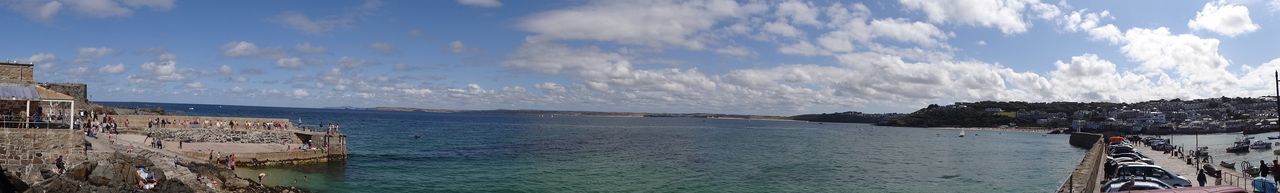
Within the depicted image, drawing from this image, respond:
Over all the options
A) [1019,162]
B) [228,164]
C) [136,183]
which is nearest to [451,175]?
[228,164]

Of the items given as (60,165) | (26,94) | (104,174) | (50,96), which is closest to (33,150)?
(60,165)

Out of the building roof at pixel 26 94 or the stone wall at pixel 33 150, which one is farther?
the building roof at pixel 26 94

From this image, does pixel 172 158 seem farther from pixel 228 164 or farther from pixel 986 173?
pixel 986 173

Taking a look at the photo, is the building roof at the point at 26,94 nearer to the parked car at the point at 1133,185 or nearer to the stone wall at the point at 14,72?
the stone wall at the point at 14,72

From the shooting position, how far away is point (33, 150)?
2308cm

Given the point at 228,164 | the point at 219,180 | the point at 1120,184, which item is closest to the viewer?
the point at 1120,184

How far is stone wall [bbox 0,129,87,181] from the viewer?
22609mm

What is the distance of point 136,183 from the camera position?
24.2 m

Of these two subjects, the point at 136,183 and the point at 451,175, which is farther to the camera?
the point at 451,175

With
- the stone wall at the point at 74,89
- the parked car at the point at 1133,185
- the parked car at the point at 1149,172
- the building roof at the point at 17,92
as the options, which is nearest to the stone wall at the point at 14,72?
the building roof at the point at 17,92

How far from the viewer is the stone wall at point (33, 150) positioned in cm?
2261

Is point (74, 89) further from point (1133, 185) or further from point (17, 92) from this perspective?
point (1133, 185)

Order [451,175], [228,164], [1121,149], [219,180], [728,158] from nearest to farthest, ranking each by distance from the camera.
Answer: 1. [219,180]
2. [228,164]
3. [451,175]
4. [1121,149]
5. [728,158]

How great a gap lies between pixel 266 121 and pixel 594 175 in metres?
27.3
